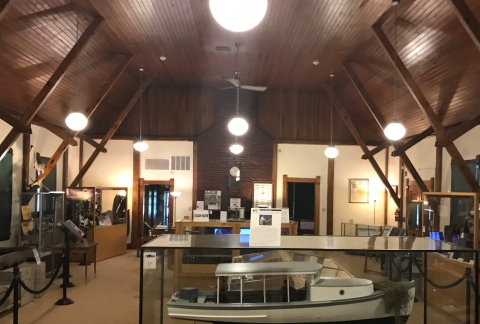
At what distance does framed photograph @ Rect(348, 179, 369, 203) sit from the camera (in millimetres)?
12352

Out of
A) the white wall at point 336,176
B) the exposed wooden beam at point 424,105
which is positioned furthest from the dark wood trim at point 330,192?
the exposed wooden beam at point 424,105

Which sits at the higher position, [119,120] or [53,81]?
[53,81]

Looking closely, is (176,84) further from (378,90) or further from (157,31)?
(378,90)

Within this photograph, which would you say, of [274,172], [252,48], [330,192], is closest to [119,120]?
[252,48]

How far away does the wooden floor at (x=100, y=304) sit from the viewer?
3.79 m

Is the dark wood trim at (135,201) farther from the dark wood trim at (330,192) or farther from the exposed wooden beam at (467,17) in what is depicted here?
the exposed wooden beam at (467,17)

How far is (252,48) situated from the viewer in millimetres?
8117

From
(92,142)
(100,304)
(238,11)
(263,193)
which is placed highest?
(238,11)

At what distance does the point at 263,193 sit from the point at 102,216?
15.2 ft

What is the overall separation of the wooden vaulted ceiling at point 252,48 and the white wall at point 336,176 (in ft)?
8.04

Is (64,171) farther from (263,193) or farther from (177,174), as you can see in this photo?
(263,193)

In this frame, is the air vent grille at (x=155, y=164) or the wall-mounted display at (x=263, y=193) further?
the air vent grille at (x=155, y=164)

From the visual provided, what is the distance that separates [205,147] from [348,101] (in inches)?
173

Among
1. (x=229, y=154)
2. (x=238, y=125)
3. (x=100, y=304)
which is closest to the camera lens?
(x=100, y=304)
